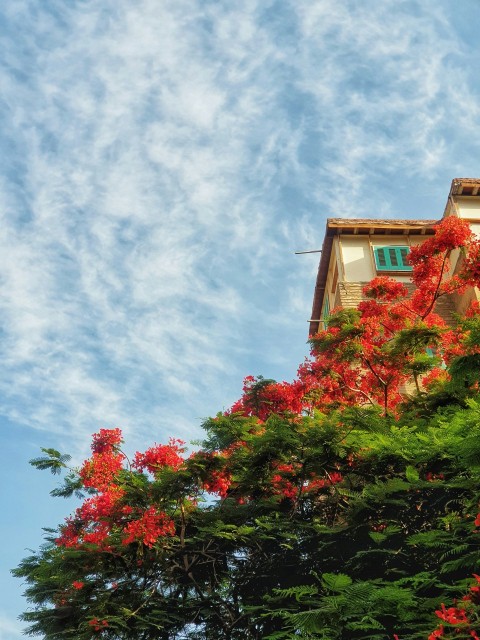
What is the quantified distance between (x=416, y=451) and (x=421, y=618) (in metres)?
3.14

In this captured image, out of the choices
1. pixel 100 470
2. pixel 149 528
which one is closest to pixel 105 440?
pixel 100 470

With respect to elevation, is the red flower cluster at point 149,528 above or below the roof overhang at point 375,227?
below

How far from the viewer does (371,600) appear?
25.7 ft

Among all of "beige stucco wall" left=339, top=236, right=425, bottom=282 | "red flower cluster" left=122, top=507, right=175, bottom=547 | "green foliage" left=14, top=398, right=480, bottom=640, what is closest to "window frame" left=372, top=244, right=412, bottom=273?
"beige stucco wall" left=339, top=236, right=425, bottom=282

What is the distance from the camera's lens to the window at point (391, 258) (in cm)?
2622

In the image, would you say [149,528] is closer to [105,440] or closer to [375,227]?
[105,440]

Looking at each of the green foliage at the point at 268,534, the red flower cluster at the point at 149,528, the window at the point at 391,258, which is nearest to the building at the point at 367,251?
the window at the point at 391,258

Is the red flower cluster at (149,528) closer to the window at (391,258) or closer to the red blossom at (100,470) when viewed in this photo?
the red blossom at (100,470)

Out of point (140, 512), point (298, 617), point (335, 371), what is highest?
point (335, 371)

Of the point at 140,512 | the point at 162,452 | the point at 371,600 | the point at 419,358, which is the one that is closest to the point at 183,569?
the point at 140,512

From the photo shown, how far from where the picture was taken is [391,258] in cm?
2656

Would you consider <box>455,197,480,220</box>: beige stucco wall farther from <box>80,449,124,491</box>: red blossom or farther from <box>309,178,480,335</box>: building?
<box>80,449,124,491</box>: red blossom

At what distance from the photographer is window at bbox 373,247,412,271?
26219mm

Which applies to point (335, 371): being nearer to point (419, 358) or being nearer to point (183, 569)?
point (419, 358)
